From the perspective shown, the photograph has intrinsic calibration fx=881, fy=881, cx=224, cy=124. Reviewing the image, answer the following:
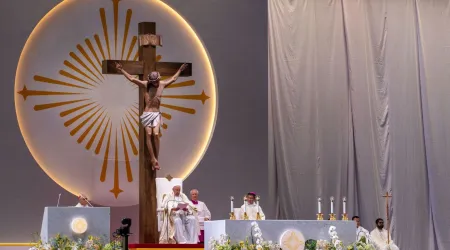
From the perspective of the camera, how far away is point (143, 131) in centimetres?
1087

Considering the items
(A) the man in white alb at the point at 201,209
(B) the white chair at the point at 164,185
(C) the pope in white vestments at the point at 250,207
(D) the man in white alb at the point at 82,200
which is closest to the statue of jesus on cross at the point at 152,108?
(B) the white chair at the point at 164,185

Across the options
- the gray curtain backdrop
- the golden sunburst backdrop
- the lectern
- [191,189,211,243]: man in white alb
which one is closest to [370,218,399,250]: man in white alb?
the gray curtain backdrop

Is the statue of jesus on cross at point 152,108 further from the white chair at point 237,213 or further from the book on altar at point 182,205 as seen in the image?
the white chair at point 237,213

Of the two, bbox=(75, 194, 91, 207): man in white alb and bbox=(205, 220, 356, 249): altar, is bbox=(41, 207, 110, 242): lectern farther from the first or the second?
bbox=(75, 194, 91, 207): man in white alb

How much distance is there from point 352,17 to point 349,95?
126cm

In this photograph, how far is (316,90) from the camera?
1360 cm

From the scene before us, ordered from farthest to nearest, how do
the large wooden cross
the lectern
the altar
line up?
the large wooden cross, the lectern, the altar

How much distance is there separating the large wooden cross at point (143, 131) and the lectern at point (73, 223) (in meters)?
1.88

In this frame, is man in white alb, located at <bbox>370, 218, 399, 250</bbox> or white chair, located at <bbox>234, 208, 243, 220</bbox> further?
man in white alb, located at <bbox>370, 218, 399, 250</bbox>

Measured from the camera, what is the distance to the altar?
7.88 metres

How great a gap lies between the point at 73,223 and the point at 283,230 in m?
2.08

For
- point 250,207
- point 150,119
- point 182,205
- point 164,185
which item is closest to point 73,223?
point 150,119

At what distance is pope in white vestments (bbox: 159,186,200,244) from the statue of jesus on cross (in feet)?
1.80

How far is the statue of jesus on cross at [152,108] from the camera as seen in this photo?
10750 mm
